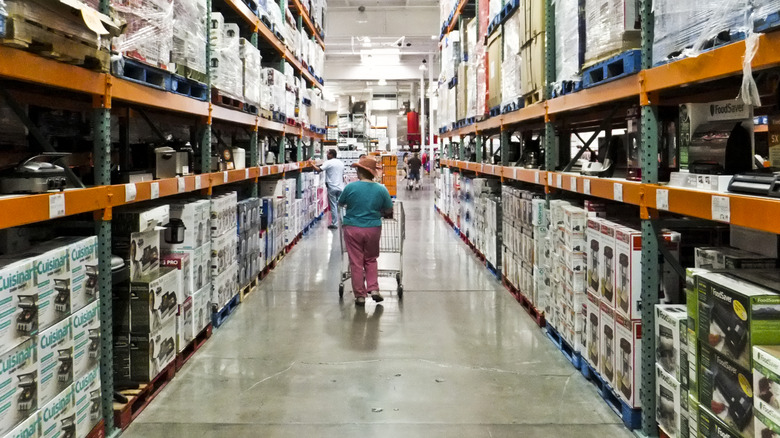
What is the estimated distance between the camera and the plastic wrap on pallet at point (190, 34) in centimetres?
451

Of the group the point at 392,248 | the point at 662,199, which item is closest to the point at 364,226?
the point at 392,248

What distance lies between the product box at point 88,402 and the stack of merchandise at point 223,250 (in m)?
2.24

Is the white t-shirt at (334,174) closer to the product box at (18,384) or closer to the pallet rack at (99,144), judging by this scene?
the pallet rack at (99,144)

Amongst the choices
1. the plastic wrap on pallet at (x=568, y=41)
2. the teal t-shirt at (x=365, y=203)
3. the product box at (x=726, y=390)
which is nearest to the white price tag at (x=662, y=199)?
the product box at (x=726, y=390)

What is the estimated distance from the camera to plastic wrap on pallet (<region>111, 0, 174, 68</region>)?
3570 mm

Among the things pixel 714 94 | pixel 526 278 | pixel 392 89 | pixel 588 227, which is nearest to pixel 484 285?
pixel 526 278

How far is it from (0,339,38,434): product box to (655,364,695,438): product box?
301 centimetres

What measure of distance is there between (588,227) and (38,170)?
11.0ft

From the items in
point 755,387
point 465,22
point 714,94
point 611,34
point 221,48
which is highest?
point 465,22

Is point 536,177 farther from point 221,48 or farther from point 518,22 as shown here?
point 221,48

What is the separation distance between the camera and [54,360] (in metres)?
2.80

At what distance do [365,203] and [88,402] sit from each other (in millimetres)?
3759

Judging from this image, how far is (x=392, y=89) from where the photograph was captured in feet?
128

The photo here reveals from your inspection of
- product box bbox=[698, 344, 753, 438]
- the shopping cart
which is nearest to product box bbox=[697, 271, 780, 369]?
product box bbox=[698, 344, 753, 438]
